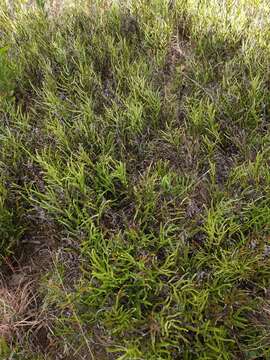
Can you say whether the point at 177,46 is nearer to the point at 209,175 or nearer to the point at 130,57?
the point at 130,57

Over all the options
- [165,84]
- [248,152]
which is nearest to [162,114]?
[165,84]

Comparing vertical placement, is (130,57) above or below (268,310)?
above

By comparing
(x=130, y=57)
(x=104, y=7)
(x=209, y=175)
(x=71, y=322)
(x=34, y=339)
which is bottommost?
(x=34, y=339)

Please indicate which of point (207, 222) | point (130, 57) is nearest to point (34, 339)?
point (207, 222)

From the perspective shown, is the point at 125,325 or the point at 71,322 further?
the point at 71,322

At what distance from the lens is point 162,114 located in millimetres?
2443

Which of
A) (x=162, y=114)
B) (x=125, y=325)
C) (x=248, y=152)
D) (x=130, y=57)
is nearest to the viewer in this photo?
(x=125, y=325)

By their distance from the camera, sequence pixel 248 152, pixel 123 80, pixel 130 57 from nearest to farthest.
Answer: pixel 248 152, pixel 123 80, pixel 130 57

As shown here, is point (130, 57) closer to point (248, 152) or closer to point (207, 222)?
point (248, 152)

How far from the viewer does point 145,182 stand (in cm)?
199

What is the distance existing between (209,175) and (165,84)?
2.92 ft

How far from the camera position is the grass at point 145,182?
65.2 inches

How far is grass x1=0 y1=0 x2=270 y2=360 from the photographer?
5.43 feet

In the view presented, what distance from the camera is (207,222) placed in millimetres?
1812
